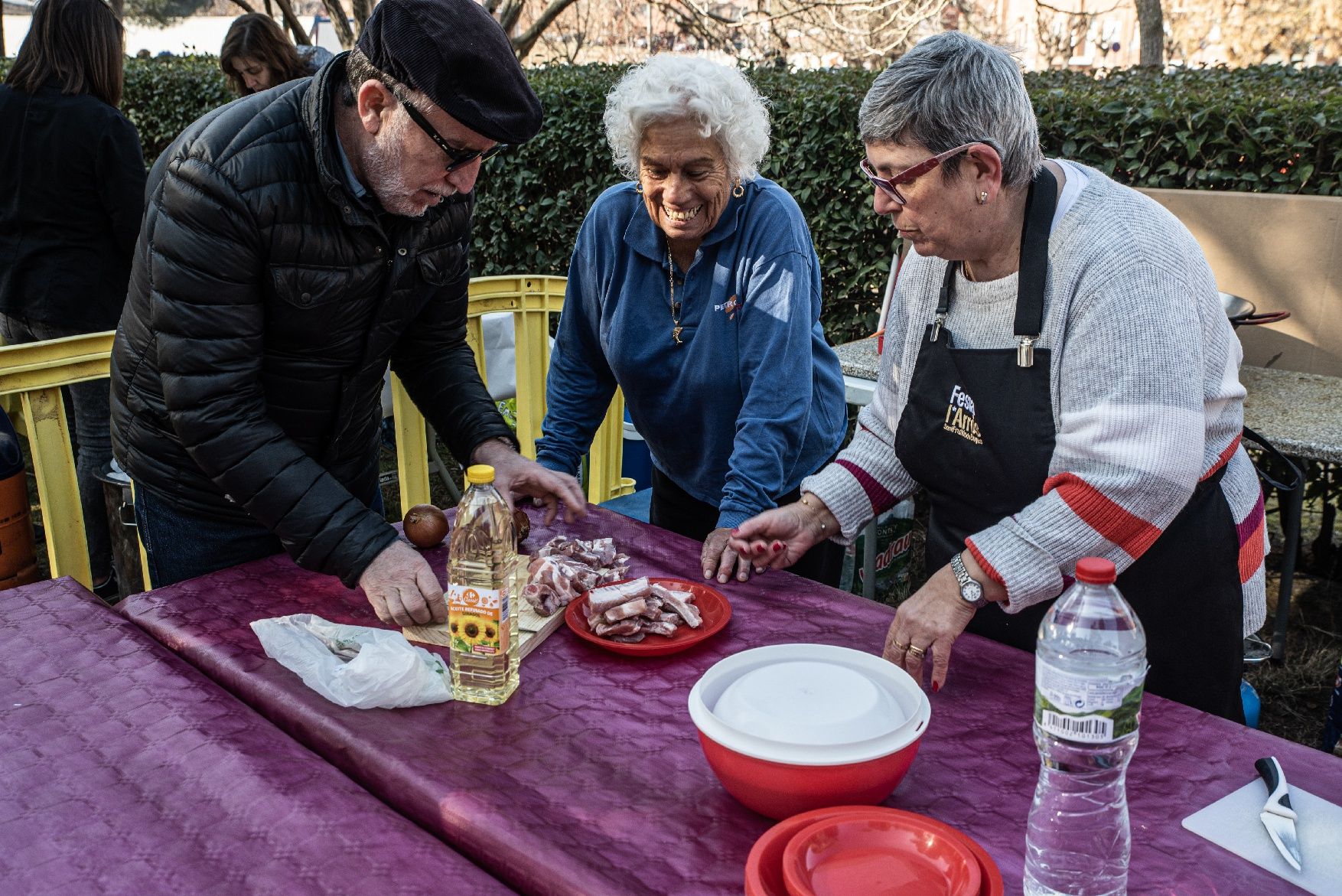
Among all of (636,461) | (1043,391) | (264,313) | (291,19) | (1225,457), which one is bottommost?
(636,461)

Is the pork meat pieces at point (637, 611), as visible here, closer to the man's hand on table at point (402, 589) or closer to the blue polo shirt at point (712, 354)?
the man's hand on table at point (402, 589)

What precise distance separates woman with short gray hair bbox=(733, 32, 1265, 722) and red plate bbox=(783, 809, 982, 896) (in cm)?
46

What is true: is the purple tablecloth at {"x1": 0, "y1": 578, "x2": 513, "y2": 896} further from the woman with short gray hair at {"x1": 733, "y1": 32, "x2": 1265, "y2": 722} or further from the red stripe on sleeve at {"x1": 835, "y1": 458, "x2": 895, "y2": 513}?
the red stripe on sleeve at {"x1": 835, "y1": 458, "x2": 895, "y2": 513}

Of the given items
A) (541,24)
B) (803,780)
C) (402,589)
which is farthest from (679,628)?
(541,24)

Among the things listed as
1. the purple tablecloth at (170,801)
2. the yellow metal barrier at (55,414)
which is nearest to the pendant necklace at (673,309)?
the purple tablecloth at (170,801)

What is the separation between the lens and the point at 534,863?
1317mm

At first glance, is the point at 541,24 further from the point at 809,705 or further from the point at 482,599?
the point at 809,705

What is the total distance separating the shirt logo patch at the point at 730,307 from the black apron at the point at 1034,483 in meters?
0.60

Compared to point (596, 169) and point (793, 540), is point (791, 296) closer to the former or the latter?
point (793, 540)

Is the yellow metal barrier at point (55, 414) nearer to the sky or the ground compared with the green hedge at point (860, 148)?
nearer to the ground

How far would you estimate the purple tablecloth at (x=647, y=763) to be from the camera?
51.9 inches

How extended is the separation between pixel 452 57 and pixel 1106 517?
4.44 feet

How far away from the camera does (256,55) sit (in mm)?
4824

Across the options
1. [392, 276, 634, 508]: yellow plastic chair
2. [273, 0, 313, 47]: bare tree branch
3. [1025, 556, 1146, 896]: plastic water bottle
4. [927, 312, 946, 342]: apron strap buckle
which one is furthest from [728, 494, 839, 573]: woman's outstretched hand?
[273, 0, 313, 47]: bare tree branch
